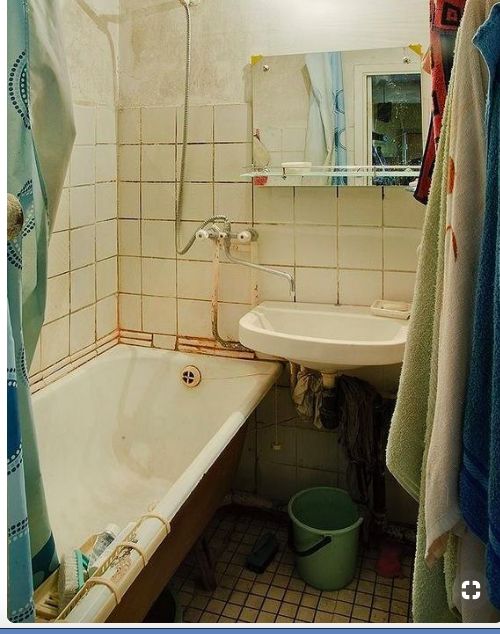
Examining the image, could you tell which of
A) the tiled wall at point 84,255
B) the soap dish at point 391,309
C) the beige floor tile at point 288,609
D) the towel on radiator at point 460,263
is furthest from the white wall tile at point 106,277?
the towel on radiator at point 460,263

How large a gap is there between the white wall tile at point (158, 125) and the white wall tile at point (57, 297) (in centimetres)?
62

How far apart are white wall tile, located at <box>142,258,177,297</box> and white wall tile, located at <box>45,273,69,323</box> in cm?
36

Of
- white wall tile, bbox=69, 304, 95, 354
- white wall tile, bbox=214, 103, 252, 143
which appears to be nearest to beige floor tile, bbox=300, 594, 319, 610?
white wall tile, bbox=69, 304, 95, 354

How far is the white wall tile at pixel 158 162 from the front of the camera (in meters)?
2.17

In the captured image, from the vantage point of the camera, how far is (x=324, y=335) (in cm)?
199

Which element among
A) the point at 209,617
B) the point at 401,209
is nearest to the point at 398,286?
the point at 401,209

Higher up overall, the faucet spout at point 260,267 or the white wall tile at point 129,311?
the faucet spout at point 260,267

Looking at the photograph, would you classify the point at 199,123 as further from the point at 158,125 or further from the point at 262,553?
the point at 262,553

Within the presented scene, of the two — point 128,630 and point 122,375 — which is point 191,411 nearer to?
point 122,375

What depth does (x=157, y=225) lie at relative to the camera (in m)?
2.23

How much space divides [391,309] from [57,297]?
1111 millimetres

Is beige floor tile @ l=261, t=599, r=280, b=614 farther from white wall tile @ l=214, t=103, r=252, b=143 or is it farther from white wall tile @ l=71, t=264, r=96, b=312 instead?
white wall tile @ l=214, t=103, r=252, b=143

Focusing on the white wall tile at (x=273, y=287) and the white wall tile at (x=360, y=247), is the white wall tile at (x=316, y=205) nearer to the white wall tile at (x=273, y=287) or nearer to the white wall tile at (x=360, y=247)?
the white wall tile at (x=360, y=247)

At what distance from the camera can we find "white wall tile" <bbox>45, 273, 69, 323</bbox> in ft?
6.27
